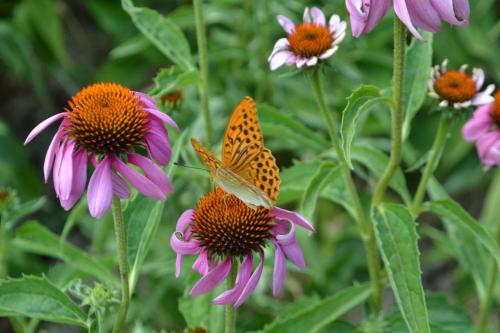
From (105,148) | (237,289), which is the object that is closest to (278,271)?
(237,289)

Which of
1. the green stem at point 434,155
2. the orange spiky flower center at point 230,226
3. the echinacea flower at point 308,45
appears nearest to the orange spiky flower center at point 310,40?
the echinacea flower at point 308,45

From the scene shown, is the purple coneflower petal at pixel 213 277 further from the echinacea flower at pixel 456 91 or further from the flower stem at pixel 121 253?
the echinacea flower at pixel 456 91

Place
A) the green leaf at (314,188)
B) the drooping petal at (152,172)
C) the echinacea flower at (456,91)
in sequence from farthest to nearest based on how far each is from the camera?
the echinacea flower at (456,91) < the green leaf at (314,188) < the drooping petal at (152,172)

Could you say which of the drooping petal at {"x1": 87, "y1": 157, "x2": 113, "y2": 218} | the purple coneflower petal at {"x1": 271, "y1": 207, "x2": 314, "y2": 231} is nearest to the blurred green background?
the purple coneflower petal at {"x1": 271, "y1": 207, "x2": 314, "y2": 231}

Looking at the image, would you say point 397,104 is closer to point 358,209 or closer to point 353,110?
point 353,110

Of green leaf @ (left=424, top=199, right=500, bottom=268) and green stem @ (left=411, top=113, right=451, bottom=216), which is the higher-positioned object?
green stem @ (left=411, top=113, right=451, bottom=216)

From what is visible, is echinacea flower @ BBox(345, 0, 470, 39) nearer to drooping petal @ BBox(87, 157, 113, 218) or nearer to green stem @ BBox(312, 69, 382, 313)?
green stem @ BBox(312, 69, 382, 313)

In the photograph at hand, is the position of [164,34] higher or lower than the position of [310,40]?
higher
